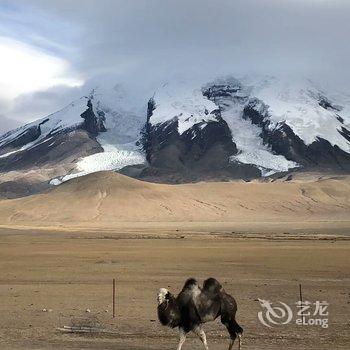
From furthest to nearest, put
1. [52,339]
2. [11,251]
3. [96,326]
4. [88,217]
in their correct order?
[88,217] < [11,251] < [96,326] < [52,339]

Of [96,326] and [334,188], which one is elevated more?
[334,188]

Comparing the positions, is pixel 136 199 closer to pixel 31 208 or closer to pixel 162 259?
pixel 31 208

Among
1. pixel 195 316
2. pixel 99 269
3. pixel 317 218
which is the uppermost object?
pixel 317 218

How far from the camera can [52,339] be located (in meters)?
14.1

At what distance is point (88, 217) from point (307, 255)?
285 ft

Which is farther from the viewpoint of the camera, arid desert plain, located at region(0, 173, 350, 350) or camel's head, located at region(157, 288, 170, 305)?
arid desert plain, located at region(0, 173, 350, 350)

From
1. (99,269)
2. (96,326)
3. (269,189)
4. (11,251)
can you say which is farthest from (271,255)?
(269,189)

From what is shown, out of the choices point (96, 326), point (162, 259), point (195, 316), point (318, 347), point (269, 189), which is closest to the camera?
point (195, 316)

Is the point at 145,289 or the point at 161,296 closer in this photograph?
the point at 161,296

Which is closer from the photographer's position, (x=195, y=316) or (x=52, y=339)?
(x=195, y=316)

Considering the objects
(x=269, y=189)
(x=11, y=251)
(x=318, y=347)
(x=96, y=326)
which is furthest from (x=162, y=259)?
(x=269, y=189)

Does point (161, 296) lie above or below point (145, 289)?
below

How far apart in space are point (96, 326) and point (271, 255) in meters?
25.4

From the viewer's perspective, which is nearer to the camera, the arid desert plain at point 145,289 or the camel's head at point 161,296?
the camel's head at point 161,296
